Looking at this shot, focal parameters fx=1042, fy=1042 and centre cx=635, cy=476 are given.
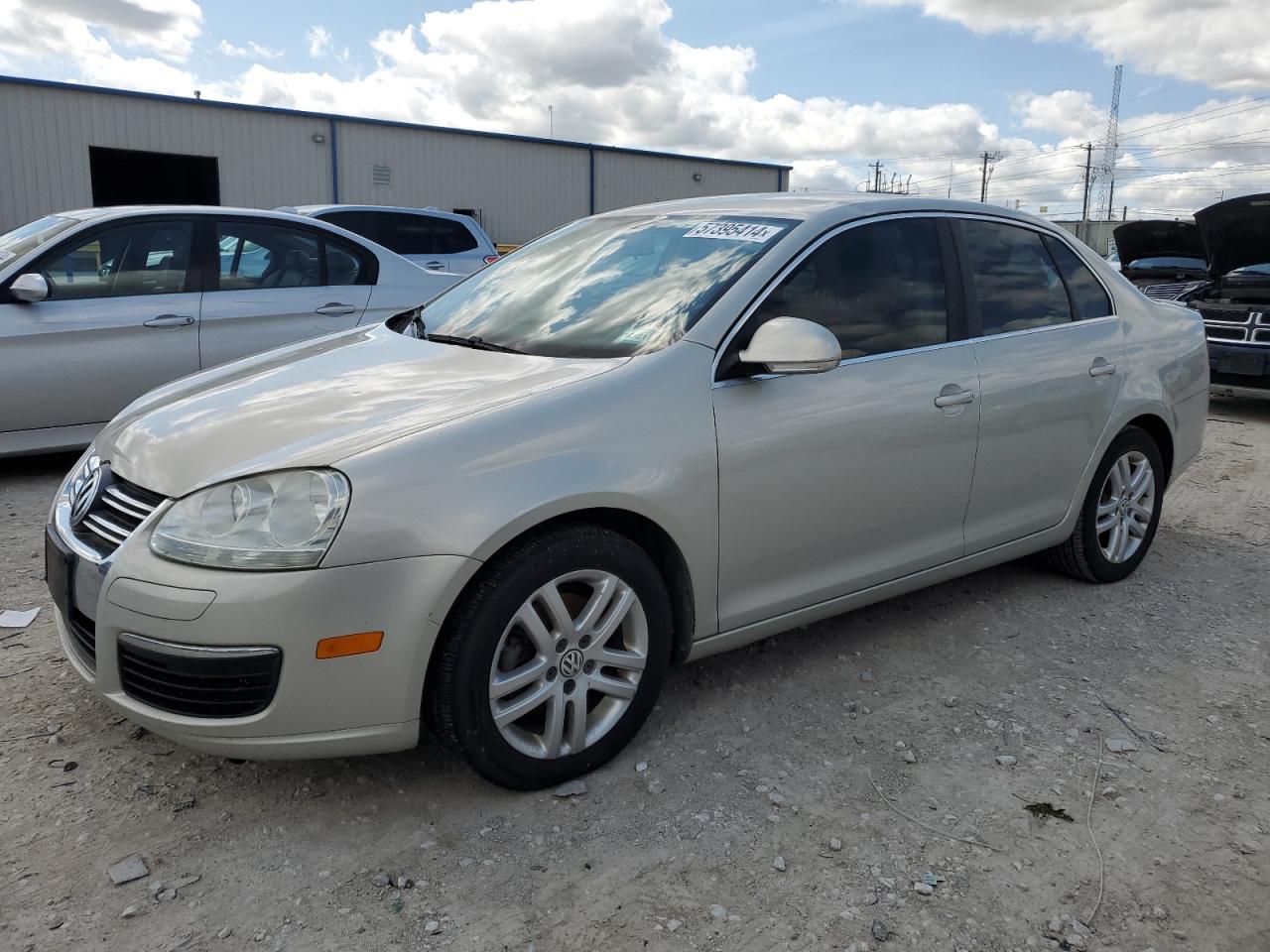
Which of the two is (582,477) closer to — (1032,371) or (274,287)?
(1032,371)

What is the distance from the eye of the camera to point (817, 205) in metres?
3.50

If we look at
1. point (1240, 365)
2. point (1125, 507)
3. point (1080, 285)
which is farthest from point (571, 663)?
point (1240, 365)

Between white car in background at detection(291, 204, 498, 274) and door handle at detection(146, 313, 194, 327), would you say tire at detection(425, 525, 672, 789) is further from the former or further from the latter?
white car in background at detection(291, 204, 498, 274)

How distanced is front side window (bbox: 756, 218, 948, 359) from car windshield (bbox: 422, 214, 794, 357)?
0.56 feet

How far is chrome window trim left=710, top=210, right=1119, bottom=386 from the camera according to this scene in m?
3.03

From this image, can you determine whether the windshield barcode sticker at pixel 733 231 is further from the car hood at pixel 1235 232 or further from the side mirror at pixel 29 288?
the car hood at pixel 1235 232

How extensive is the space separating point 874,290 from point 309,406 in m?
1.84

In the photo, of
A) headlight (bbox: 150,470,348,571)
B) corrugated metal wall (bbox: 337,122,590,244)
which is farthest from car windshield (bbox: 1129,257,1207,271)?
corrugated metal wall (bbox: 337,122,590,244)

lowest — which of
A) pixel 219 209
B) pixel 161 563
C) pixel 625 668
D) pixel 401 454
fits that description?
pixel 625 668

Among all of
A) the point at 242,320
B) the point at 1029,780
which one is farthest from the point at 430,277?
the point at 1029,780

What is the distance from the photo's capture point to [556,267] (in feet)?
12.1

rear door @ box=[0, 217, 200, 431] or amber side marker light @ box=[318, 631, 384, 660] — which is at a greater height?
rear door @ box=[0, 217, 200, 431]

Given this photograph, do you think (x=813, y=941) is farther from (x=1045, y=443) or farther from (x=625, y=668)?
(x=1045, y=443)

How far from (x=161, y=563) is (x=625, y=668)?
119cm
